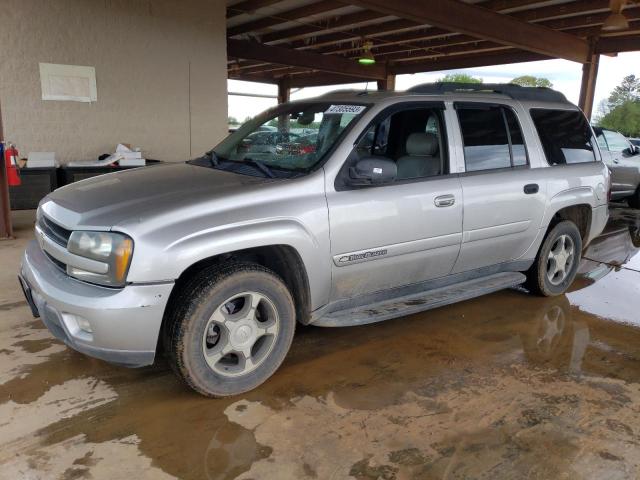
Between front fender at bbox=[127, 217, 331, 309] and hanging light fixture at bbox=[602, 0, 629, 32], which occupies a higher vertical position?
hanging light fixture at bbox=[602, 0, 629, 32]

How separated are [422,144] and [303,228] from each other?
140cm

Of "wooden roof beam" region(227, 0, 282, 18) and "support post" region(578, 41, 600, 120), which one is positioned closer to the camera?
"wooden roof beam" region(227, 0, 282, 18)

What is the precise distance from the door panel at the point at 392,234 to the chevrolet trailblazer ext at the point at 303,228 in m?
0.01

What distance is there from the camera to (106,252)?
8.70 ft

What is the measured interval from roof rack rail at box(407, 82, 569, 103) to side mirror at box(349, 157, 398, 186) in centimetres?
101

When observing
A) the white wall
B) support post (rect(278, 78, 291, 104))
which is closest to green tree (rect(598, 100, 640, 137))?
support post (rect(278, 78, 291, 104))

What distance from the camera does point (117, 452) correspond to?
253cm

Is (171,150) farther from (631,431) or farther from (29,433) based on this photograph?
(631,431)

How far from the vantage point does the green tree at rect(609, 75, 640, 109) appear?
2827 centimetres

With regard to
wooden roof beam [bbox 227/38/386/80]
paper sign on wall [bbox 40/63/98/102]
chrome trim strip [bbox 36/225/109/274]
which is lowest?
chrome trim strip [bbox 36/225/109/274]

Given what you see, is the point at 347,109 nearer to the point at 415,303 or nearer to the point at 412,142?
the point at 412,142

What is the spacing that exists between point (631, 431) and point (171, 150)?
8.54 metres

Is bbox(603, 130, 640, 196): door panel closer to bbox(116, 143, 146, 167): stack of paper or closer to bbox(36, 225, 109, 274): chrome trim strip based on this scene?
bbox(116, 143, 146, 167): stack of paper

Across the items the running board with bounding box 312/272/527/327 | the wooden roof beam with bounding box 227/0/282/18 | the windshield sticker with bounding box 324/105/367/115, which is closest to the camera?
the running board with bounding box 312/272/527/327
